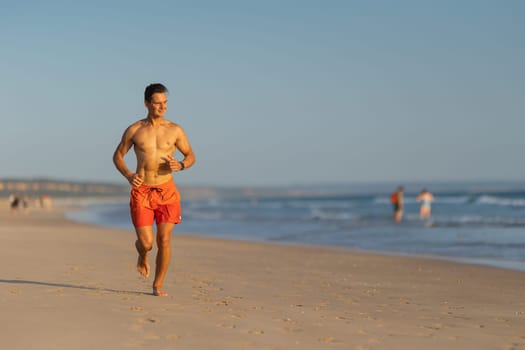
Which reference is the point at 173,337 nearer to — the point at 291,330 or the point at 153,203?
the point at 291,330

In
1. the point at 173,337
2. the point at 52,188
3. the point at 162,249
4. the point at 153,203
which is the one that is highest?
the point at 52,188

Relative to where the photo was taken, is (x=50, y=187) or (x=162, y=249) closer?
(x=162, y=249)

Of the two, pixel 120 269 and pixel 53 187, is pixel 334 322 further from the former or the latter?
pixel 53 187

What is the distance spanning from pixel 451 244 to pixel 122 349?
15217 mm

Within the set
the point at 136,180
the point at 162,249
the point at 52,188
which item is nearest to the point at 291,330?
the point at 162,249

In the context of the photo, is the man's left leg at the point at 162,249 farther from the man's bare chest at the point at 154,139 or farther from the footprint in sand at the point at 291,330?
the footprint in sand at the point at 291,330

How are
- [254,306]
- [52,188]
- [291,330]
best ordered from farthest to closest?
[52,188] < [254,306] < [291,330]

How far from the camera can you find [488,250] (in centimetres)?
1731

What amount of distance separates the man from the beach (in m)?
0.77

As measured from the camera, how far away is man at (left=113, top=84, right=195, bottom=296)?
23.7 feet

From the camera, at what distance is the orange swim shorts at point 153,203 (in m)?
7.24

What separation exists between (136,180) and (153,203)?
27 centimetres

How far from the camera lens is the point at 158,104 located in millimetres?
7230

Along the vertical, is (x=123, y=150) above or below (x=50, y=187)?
below
